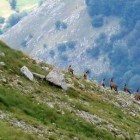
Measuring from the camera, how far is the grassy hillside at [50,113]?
1518 inches

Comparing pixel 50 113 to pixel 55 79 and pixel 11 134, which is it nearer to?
pixel 11 134

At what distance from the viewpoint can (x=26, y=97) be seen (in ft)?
153

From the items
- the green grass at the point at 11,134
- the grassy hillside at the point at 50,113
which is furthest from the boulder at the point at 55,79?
the green grass at the point at 11,134

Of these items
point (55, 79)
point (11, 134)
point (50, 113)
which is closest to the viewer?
point (11, 134)

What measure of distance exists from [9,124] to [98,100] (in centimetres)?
2988

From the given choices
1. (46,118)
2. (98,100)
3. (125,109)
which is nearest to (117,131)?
(46,118)

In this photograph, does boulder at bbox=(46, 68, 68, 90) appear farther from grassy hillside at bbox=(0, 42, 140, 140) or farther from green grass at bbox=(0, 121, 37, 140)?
green grass at bbox=(0, 121, 37, 140)

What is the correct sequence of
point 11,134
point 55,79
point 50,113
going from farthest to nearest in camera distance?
1. point 55,79
2. point 50,113
3. point 11,134

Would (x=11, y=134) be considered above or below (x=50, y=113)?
below

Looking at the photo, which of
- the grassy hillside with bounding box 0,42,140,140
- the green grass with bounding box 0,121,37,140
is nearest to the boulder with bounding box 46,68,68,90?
the grassy hillside with bounding box 0,42,140,140

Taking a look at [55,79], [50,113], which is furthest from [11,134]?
[55,79]

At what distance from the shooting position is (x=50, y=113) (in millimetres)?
45469

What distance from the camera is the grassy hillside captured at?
127ft

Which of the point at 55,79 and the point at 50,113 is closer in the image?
the point at 50,113
